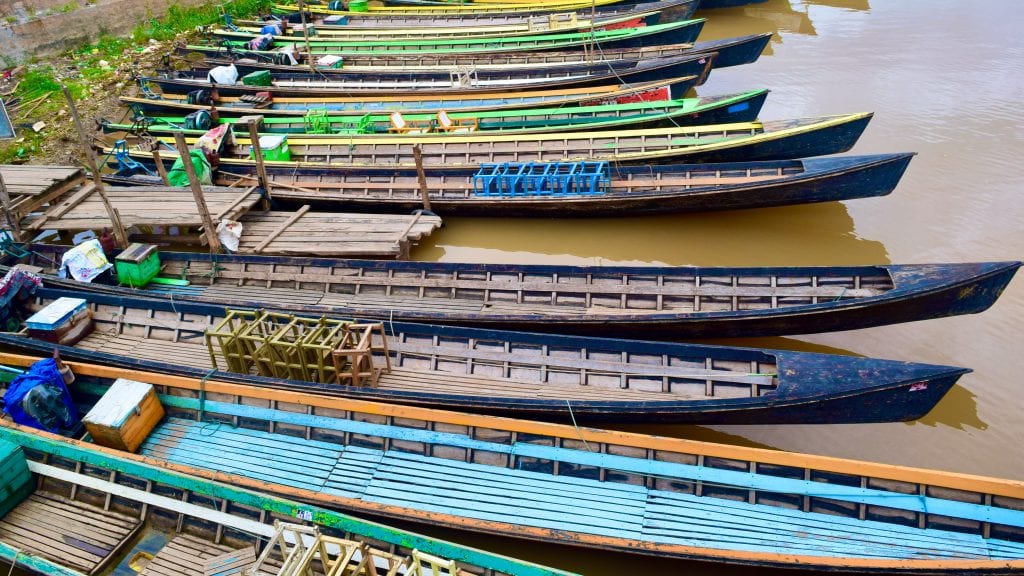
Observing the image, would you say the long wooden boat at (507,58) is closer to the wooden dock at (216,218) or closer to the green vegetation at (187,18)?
the green vegetation at (187,18)

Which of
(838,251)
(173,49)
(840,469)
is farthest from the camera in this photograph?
(173,49)

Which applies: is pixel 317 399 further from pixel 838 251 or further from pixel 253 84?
pixel 253 84

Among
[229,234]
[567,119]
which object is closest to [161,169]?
[229,234]

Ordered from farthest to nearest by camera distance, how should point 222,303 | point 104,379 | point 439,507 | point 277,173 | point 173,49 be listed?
point 173,49, point 277,173, point 222,303, point 104,379, point 439,507

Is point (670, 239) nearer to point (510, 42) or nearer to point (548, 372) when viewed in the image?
point (548, 372)

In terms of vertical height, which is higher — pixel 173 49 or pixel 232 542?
pixel 173 49

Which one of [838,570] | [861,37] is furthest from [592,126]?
[861,37]
